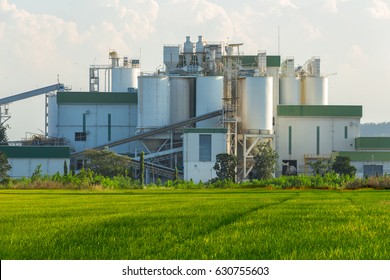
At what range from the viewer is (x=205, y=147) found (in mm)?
93000

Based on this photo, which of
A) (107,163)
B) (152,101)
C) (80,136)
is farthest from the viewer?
(80,136)

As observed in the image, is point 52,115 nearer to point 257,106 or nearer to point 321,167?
point 257,106

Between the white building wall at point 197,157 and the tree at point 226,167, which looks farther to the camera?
the white building wall at point 197,157

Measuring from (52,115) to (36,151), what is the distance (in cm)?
1758

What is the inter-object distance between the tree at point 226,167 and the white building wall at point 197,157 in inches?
118

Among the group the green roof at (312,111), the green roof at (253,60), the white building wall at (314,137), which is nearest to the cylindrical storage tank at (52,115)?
the green roof at (253,60)

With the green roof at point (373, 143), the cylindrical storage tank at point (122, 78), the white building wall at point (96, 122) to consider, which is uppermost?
the cylindrical storage tank at point (122, 78)

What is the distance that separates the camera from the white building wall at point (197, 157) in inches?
3620

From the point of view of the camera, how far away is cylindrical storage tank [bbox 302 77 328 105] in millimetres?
112875

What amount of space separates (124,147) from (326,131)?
70.2 feet

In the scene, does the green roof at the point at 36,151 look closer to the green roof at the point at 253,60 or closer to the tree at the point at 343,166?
the green roof at the point at 253,60

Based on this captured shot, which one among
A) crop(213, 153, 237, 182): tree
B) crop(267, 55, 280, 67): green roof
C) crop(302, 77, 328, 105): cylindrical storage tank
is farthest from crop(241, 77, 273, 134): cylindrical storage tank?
crop(302, 77, 328, 105): cylindrical storage tank

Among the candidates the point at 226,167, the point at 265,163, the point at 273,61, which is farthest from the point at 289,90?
the point at 226,167

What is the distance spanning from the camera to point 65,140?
10738cm
